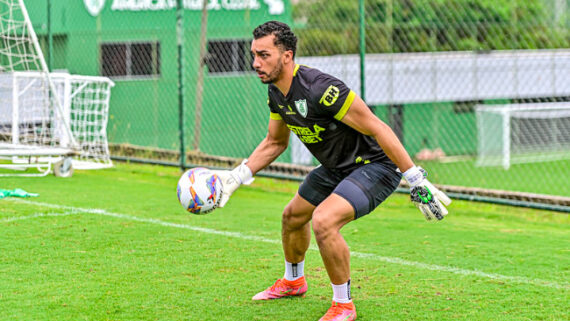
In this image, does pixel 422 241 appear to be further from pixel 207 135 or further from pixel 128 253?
pixel 207 135

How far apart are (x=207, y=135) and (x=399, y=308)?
41.0ft

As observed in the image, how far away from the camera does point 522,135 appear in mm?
20344

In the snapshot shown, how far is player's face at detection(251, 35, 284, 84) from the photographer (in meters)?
4.80

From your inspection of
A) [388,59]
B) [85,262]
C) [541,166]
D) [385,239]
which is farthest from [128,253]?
[541,166]

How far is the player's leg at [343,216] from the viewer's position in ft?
15.3

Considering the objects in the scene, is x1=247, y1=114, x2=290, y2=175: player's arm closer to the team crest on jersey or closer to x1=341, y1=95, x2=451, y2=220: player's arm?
the team crest on jersey

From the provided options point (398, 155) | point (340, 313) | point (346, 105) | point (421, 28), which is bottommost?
point (340, 313)

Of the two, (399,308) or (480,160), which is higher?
(399,308)

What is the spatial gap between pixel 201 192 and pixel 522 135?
16863mm

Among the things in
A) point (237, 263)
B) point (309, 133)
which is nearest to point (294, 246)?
point (309, 133)

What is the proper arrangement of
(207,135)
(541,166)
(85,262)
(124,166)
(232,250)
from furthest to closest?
(541,166)
(207,135)
(124,166)
(232,250)
(85,262)

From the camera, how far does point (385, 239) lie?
7383 millimetres

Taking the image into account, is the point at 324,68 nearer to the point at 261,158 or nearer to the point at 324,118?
the point at 261,158

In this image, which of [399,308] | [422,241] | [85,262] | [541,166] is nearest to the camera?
[399,308]
